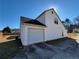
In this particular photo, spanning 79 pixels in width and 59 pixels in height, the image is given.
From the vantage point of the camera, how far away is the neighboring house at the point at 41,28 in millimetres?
14113

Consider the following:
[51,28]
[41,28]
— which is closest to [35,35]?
[41,28]

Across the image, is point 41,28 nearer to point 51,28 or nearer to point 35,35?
point 35,35

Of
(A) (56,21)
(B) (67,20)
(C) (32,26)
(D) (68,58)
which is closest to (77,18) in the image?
(B) (67,20)

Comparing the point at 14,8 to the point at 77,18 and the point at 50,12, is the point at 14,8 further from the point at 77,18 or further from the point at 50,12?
the point at 77,18

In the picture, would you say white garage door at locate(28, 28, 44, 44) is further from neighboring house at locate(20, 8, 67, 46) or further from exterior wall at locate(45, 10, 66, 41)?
exterior wall at locate(45, 10, 66, 41)

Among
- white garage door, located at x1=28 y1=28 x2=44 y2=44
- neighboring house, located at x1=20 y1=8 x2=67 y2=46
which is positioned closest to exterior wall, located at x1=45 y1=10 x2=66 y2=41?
neighboring house, located at x1=20 y1=8 x2=67 y2=46

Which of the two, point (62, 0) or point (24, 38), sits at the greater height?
point (62, 0)

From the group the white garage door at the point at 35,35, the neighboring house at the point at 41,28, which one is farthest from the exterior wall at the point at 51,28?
the white garage door at the point at 35,35

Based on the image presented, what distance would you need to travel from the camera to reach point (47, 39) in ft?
60.7

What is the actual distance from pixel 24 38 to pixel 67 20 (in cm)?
5128

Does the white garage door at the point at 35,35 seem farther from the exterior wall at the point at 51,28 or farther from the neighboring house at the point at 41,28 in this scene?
the exterior wall at the point at 51,28

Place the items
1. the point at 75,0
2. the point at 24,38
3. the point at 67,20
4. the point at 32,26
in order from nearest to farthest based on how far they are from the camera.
→ the point at 24,38, the point at 32,26, the point at 75,0, the point at 67,20

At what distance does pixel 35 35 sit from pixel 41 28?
6.67 feet

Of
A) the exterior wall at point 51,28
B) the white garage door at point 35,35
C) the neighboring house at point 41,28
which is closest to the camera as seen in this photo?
the neighboring house at point 41,28
